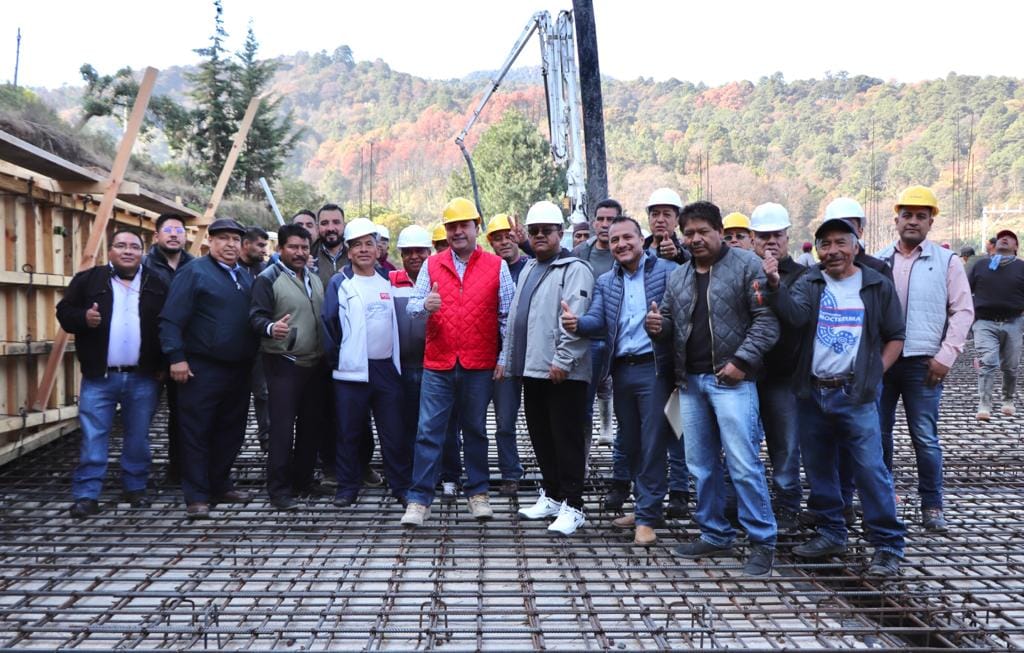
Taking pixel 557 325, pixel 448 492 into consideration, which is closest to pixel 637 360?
pixel 557 325

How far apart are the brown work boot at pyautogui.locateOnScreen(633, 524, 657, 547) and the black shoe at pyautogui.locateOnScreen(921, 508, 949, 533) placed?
1581mm

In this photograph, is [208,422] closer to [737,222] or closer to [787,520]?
[787,520]

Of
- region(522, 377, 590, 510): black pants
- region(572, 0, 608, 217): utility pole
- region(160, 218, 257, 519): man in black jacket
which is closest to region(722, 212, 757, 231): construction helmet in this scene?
region(522, 377, 590, 510): black pants

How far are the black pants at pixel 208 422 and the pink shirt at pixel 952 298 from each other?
396cm

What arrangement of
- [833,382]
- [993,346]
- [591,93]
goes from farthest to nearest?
[591,93] < [993,346] < [833,382]

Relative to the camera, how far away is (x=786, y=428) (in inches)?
167

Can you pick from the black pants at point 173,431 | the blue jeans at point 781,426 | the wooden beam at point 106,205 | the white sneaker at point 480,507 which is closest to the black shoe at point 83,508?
the black pants at point 173,431

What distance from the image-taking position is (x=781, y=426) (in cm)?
424

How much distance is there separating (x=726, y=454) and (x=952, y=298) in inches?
66.6

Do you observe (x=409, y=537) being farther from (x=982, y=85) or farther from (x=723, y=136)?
(x=982, y=85)

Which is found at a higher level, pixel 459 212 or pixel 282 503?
pixel 459 212

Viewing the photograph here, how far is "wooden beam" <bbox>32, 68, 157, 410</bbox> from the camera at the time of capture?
17.8 ft

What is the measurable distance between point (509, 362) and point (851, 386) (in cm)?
183

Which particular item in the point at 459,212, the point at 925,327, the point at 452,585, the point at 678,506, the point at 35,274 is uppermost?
the point at 459,212
